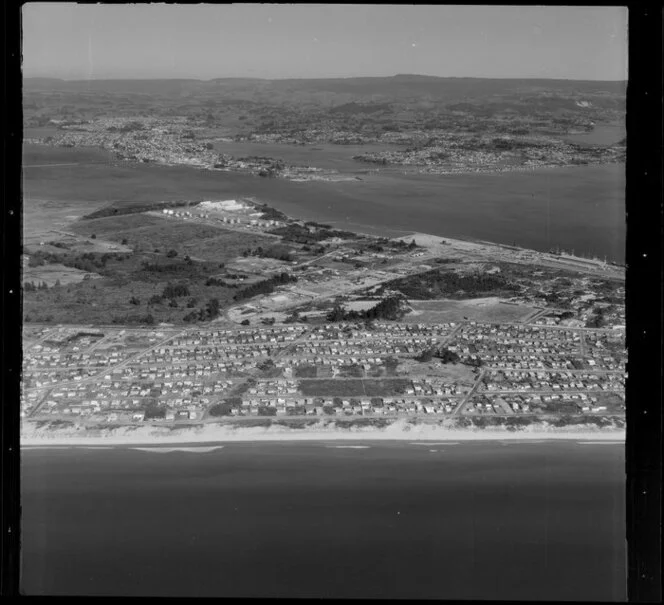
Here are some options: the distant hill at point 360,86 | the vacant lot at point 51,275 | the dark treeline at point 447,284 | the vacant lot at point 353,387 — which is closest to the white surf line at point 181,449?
the vacant lot at point 353,387

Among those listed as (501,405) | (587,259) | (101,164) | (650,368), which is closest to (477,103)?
(587,259)

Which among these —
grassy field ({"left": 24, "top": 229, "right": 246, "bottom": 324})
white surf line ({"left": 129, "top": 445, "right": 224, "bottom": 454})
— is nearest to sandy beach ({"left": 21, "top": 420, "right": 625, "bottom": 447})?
white surf line ({"left": 129, "top": 445, "right": 224, "bottom": 454})

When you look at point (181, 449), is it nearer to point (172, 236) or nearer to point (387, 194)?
point (172, 236)

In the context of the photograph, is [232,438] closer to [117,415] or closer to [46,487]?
[117,415]

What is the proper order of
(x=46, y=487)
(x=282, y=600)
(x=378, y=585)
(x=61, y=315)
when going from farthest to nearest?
(x=61, y=315) < (x=46, y=487) < (x=378, y=585) < (x=282, y=600)

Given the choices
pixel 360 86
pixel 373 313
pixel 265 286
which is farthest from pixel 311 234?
pixel 360 86

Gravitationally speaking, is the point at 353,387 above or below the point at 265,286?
below
